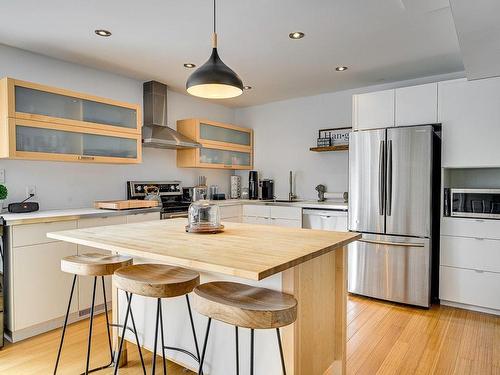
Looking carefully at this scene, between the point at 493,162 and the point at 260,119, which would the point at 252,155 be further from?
the point at 493,162

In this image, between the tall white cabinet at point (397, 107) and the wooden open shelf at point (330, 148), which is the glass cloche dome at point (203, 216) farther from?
the wooden open shelf at point (330, 148)

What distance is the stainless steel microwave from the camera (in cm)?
308

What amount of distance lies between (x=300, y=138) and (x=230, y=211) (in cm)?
154

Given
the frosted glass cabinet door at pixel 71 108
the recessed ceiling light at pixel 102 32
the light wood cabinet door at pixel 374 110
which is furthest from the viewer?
the light wood cabinet door at pixel 374 110

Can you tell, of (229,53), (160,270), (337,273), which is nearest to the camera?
(160,270)

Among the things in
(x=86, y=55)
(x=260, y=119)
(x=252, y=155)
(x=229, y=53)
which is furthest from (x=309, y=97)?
(x=86, y=55)

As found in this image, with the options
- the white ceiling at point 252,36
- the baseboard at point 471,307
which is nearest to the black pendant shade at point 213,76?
the white ceiling at point 252,36

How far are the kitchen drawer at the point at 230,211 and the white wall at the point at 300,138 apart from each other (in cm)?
83

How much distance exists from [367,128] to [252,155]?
228cm

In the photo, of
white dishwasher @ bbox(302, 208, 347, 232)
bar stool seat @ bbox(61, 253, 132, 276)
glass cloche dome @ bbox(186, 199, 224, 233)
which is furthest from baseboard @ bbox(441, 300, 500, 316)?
bar stool seat @ bbox(61, 253, 132, 276)

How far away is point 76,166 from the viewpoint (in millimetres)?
3580

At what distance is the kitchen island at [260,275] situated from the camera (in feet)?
4.72

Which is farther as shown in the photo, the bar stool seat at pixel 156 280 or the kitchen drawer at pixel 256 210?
the kitchen drawer at pixel 256 210

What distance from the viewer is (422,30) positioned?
2756 mm
